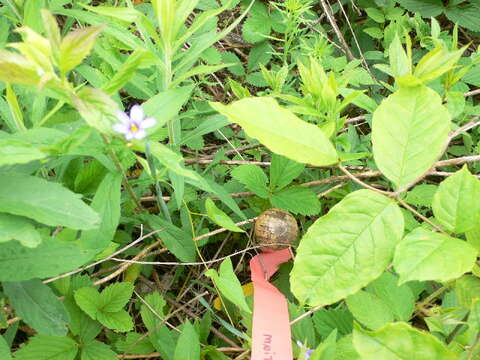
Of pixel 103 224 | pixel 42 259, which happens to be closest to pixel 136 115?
pixel 103 224

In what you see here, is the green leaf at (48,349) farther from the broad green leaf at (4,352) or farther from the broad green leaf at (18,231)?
the broad green leaf at (18,231)

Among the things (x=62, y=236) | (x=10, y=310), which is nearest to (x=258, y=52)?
(x=62, y=236)

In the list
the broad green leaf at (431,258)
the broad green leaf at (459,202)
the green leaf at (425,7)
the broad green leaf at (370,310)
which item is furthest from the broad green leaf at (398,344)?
the green leaf at (425,7)

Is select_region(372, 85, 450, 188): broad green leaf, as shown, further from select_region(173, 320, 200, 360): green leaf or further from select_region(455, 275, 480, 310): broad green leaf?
select_region(173, 320, 200, 360): green leaf

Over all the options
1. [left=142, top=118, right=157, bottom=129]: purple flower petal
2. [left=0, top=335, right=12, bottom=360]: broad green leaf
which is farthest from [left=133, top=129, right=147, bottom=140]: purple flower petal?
[left=0, top=335, right=12, bottom=360]: broad green leaf

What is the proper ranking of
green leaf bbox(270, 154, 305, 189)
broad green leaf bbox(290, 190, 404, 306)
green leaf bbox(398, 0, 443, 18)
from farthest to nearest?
green leaf bbox(398, 0, 443, 18) < green leaf bbox(270, 154, 305, 189) < broad green leaf bbox(290, 190, 404, 306)

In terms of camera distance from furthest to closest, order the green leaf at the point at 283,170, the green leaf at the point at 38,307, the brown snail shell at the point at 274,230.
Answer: the green leaf at the point at 283,170
the brown snail shell at the point at 274,230
the green leaf at the point at 38,307

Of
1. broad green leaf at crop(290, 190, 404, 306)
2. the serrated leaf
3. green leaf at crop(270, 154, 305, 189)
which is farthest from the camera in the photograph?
green leaf at crop(270, 154, 305, 189)
